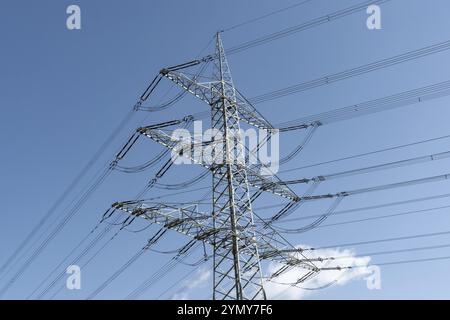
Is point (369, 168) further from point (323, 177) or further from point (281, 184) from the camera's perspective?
point (281, 184)

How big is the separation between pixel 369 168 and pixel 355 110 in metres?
3.76

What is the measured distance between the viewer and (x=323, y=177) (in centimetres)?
2844

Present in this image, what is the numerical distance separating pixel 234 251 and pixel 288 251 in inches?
200

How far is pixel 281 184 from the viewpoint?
29469 millimetres

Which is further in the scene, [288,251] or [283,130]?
[283,130]

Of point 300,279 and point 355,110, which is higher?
point 355,110

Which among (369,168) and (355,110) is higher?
(355,110)
